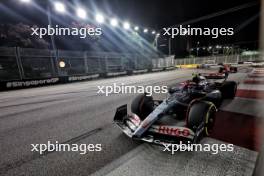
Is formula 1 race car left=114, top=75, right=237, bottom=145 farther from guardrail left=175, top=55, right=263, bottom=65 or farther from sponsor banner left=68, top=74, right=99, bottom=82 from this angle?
guardrail left=175, top=55, right=263, bottom=65

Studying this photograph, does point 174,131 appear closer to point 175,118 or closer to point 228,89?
point 175,118

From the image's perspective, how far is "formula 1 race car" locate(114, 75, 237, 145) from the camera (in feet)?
7.47

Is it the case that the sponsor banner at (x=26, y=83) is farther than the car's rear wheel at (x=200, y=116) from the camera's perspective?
Yes

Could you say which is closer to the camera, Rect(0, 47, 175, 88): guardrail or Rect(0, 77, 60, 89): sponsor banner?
Rect(0, 77, 60, 89): sponsor banner

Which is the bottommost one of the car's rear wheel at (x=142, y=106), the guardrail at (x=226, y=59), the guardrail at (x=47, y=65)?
the car's rear wheel at (x=142, y=106)

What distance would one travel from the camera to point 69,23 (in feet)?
71.1

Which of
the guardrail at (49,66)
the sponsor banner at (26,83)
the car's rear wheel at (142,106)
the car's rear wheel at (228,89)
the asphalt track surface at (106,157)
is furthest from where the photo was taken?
the guardrail at (49,66)

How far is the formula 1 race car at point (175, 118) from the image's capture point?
7.47 feet

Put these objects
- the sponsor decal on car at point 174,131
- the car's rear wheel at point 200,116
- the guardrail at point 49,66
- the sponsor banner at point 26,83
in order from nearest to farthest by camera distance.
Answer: the sponsor decal on car at point 174,131 → the car's rear wheel at point 200,116 → the sponsor banner at point 26,83 → the guardrail at point 49,66

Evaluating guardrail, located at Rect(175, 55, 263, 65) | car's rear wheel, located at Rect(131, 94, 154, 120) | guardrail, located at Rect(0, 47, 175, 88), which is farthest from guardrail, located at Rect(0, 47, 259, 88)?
guardrail, located at Rect(175, 55, 263, 65)

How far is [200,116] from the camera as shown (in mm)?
2377

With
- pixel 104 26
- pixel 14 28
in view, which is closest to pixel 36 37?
pixel 14 28

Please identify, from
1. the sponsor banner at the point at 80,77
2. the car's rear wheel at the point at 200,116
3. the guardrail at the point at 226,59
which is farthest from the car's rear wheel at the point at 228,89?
the guardrail at the point at 226,59

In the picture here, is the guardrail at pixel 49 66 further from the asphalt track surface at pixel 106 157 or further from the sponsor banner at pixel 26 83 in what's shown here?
the asphalt track surface at pixel 106 157
